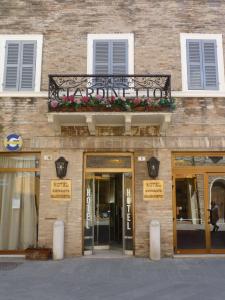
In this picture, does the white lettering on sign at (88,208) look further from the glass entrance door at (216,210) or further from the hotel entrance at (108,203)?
the glass entrance door at (216,210)

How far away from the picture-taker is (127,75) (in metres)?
9.62

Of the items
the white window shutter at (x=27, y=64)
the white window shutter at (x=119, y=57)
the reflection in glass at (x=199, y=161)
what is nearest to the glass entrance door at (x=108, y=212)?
the reflection in glass at (x=199, y=161)

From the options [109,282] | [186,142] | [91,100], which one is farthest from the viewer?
[186,142]

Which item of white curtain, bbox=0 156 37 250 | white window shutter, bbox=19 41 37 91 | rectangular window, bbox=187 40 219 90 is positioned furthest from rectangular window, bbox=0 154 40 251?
rectangular window, bbox=187 40 219 90

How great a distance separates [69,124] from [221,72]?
184 inches

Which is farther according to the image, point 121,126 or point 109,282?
point 121,126

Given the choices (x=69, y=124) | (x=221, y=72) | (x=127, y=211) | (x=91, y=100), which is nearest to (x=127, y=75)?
(x=91, y=100)

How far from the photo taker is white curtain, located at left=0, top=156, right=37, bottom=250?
33.0 feet

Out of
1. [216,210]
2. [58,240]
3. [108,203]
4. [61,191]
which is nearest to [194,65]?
[216,210]

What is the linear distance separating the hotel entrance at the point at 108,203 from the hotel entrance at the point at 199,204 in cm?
134

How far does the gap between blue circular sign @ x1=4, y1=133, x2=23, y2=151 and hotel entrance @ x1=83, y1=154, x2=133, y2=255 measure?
191 cm

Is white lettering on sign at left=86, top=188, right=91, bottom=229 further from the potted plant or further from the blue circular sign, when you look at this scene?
the blue circular sign

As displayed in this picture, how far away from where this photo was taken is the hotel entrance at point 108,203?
10.0m

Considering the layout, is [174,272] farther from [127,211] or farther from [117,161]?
[117,161]
